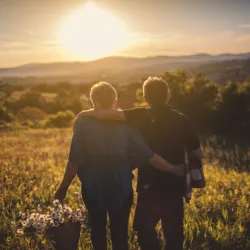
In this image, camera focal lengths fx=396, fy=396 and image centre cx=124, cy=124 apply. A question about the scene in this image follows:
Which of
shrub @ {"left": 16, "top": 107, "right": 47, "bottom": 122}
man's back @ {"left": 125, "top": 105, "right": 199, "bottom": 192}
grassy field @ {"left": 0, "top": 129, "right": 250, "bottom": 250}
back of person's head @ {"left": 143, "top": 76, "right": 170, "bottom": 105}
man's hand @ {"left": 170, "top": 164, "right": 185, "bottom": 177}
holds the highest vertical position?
back of person's head @ {"left": 143, "top": 76, "right": 170, "bottom": 105}

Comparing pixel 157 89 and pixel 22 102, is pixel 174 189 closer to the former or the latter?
pixel 157 89

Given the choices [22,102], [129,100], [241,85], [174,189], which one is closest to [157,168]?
[174,189]

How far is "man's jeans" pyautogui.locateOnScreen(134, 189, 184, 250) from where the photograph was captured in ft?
13.5

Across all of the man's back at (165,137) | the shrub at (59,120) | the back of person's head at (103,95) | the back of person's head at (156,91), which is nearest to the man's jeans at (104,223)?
the man's back at (165,137)

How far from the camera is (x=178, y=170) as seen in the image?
13.2 feet

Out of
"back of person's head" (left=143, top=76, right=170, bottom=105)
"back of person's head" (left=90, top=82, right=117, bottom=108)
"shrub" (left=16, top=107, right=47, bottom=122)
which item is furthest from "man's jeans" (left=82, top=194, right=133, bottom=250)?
"shrub" (left=16, top=107, right=47, bottom=122)

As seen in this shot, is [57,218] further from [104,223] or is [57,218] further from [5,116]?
[5,116]

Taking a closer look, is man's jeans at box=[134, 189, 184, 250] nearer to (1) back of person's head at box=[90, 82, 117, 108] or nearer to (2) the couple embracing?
(2) the couple embracing

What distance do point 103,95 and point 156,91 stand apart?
0.60 m

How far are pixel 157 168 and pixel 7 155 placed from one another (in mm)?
→ 11337

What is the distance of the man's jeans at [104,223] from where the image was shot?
3.88m

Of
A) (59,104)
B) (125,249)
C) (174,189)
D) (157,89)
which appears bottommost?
(59,104)

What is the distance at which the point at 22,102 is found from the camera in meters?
66.6

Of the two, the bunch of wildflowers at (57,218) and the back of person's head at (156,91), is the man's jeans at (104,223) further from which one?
the back of person's head at (156,91)
